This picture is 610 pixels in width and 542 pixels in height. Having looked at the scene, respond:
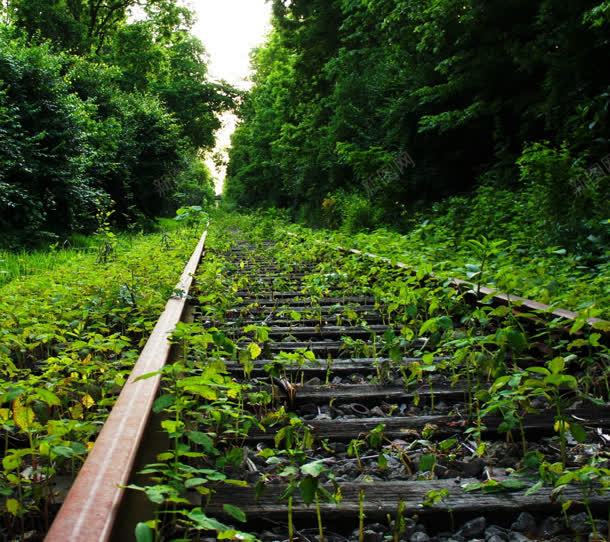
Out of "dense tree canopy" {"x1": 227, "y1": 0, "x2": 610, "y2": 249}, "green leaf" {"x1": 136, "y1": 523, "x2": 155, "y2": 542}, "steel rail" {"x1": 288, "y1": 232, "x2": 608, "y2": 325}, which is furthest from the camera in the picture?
"dense tree canopy" {"x1": 227, "y1": 0, "x2": 610, "y2": 249}

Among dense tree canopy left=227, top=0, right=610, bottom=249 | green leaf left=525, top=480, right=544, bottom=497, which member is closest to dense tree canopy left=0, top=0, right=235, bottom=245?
dense tree canopy left=227, top=0, right=610, bottom=249

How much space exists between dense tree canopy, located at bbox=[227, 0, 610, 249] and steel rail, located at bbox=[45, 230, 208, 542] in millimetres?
5833

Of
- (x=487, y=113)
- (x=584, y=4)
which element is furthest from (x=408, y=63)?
(x=584, y=4)

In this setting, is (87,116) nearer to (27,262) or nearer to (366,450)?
(27,262)

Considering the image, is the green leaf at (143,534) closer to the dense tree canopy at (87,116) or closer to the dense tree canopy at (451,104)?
the dense tree canopy at (451,104)

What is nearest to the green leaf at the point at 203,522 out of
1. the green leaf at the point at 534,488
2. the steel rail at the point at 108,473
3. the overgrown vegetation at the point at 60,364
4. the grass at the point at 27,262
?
the steel rail at the point at 108,473

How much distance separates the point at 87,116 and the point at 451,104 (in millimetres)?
8141

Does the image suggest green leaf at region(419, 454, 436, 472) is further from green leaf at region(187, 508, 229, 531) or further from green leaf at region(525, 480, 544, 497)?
green leaf at region(187, 508, 229, 531)

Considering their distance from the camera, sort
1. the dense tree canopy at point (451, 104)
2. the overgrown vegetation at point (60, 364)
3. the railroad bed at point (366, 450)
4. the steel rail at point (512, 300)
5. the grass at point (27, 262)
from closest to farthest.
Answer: the railroad bed at point (366, 450)
the overgrown vegetation at point (60, 364)
the steel rail at point (512, 300)
the grass at point (27, 262)
the dense tree canopy at point (451, 104)

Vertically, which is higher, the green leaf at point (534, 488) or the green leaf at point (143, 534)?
the green leaf at point (143, 534)

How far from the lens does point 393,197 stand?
13.5m

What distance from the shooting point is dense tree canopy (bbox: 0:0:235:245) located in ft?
31.5

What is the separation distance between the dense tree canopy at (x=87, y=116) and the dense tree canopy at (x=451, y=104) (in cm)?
563

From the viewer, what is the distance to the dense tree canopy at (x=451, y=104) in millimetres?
8008
